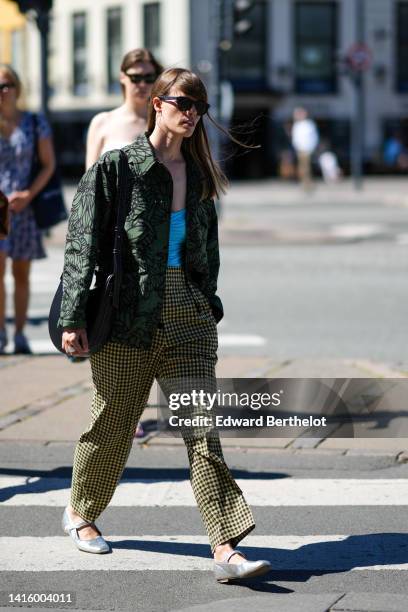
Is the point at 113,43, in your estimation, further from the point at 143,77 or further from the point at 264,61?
the point at 143,77

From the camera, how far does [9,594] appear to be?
4418mm

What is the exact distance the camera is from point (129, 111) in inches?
266

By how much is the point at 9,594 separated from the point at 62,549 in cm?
57

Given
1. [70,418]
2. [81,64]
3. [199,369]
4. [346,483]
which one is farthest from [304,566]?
[81,64]

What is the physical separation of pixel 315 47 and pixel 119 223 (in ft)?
155

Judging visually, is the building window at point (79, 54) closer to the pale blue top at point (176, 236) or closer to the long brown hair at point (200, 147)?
the long brown hair at point (200, 147)

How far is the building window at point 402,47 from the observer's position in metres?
51.4

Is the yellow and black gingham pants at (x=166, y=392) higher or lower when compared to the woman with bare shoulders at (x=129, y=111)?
lower

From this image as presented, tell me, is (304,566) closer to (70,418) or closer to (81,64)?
(70,418)

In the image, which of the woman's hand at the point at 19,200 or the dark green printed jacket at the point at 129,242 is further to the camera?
the woman's hand at the point at 19,200

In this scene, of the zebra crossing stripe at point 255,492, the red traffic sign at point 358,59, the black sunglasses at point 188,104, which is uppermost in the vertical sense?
the black sunglasses at point 188,104

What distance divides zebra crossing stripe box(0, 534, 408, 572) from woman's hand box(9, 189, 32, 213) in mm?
3863

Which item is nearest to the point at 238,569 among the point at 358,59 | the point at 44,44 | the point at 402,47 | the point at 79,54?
the point at 44,44

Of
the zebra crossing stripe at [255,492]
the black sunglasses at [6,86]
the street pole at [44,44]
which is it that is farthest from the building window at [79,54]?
the zebra crossing stripe at [255,492]
